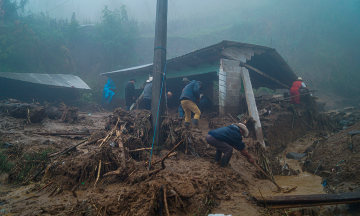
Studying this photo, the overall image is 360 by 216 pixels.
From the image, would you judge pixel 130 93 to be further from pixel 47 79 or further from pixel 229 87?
pixel 47 79

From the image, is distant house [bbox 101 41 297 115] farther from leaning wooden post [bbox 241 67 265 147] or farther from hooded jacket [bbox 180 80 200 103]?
hooded jacket [bbox 180 80 200 103]

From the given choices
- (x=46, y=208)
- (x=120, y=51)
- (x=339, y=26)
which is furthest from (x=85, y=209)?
(x=339, y=26)

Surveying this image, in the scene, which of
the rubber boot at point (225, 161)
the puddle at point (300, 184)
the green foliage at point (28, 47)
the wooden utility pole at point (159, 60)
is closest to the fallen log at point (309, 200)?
the puddle at point (300, 184)

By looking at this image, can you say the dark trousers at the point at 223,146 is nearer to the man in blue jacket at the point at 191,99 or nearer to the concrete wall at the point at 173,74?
the man in blue jacket at the point at 191,99

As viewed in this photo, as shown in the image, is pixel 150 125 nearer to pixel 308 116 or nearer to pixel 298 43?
pixel 308 116

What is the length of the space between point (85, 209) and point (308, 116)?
969cm

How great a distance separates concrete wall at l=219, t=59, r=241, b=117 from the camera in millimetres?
6938

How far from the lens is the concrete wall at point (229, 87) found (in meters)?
6.94

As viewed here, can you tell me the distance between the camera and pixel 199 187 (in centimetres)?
288

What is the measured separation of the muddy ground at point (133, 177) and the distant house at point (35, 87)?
5.90 meters

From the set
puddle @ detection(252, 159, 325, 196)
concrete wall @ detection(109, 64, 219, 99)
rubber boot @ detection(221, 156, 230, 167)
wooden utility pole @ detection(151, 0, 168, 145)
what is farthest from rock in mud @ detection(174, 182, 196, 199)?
concrete wall @ detection(109, 64, 219, 99)

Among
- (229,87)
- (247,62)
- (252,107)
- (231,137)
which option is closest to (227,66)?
(229,87)

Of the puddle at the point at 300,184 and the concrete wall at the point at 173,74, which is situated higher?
the concrete wall at the point at 173,74

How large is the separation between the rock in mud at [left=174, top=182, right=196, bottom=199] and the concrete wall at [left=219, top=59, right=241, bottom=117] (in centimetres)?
454
